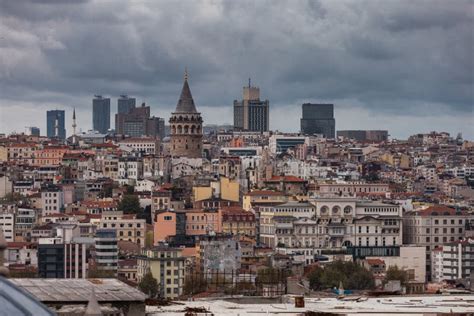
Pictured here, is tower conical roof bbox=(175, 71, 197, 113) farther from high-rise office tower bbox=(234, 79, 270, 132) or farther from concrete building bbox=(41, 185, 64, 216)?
high-rise office tower bbox=(234, 79, 270, 132)

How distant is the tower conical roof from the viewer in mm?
107938

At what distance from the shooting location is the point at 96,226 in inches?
2781

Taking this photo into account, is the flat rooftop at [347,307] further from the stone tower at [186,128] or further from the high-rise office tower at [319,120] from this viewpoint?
the high-rise office tower at [319,120]

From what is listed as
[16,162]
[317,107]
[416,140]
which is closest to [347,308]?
[16,162]

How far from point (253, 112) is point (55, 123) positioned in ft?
57.1

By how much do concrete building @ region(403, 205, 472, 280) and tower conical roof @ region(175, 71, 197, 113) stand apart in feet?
114

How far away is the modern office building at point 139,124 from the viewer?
161m

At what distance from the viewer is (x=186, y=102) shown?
108375mm

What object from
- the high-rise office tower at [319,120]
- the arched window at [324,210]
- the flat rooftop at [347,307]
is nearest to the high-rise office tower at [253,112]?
the high-rise office tower at [319,120]

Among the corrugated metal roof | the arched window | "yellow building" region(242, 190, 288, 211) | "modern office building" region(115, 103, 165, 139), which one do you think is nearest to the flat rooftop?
the corrugated metal roof

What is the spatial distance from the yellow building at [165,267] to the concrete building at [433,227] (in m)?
16.0

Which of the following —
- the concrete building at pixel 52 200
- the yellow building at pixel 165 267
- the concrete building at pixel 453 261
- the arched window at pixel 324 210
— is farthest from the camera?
the concrete building at pixel 52 200

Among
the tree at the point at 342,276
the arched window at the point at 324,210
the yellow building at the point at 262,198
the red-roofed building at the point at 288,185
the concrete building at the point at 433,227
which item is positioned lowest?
the tree at the point at 342,276

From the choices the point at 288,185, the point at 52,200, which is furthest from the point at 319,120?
the point at 52,200
